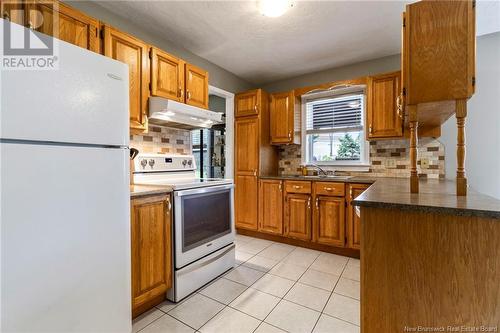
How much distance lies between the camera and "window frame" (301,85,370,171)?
3225mm

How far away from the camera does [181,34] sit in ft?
8.34

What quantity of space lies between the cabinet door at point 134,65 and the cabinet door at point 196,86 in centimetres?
47

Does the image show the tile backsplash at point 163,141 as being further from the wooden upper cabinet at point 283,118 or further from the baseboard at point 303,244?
the baseboard at point 303,244

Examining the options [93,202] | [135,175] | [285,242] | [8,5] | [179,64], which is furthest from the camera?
[285,242]

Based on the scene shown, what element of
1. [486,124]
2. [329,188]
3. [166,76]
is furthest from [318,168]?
[166,76]

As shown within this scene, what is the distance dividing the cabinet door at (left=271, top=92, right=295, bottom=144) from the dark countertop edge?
8.10ft

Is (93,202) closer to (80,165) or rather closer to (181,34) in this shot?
(80,165)

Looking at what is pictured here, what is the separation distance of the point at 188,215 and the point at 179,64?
154 centimetres

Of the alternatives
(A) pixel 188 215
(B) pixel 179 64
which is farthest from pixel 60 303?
(B) pixel 179 64

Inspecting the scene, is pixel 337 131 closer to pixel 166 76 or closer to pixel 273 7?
pixel 273 7

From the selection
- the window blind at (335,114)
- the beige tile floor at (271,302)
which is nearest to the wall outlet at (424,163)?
the window blind at (335,114)

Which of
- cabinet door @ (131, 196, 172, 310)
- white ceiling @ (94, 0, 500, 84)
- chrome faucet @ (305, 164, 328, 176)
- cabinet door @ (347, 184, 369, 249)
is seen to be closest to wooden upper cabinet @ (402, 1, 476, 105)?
white ceiling @ (94, 0, 500, 84)

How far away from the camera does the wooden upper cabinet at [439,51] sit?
3.86 feet

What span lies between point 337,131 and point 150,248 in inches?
114
